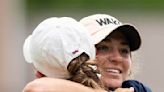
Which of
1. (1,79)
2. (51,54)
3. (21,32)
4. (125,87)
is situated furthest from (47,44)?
(21,32)

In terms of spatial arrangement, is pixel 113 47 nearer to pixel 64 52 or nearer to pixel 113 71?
pixel 113 71

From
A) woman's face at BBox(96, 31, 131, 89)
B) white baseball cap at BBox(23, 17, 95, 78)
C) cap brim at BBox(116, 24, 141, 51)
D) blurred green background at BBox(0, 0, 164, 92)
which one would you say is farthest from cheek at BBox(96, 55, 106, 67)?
blurred green background at BBox(0, 0, 164, 92)

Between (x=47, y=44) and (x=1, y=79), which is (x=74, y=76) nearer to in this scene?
(x=47, y=44)

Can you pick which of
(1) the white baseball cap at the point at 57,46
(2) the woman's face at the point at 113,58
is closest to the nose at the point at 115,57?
(2) the woman's face at the point at 113,58

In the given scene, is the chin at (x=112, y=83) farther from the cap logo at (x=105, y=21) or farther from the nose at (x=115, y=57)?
the cap logo at (x=105, y=21)

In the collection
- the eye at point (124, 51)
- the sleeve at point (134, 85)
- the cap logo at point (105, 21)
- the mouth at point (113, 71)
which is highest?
the cap logo at point (105, 21)

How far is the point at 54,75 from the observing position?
7.57 feet

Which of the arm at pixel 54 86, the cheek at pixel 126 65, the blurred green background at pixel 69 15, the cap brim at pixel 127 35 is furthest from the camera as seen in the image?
the blurred green background at pixel 69 15

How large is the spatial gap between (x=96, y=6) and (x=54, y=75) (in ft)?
13.5

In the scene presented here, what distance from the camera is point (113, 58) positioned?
2.79 metres

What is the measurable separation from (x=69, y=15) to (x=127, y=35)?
139 inches

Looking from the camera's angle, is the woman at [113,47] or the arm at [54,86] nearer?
the arm at [54,86]

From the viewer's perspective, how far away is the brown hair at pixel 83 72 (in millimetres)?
2283

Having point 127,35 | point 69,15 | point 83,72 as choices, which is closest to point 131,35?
point 127,35
